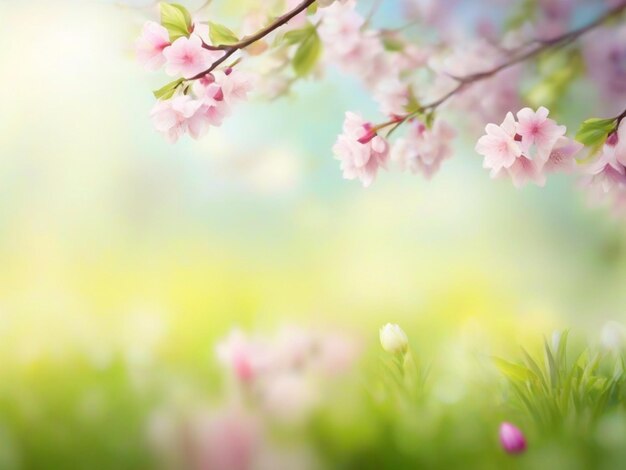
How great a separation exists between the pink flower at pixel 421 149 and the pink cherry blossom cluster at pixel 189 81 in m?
0.24

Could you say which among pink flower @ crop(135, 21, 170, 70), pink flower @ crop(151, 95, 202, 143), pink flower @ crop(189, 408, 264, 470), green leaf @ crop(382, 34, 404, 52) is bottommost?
pink flower @ crop(189, 408, 264, 470)

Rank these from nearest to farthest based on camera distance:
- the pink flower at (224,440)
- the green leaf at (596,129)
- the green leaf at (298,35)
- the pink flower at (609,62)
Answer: the green leaf at (596,129) < the pink flower at (224,440) < the green leaf at (298,35) < the pink flower at (609,62)

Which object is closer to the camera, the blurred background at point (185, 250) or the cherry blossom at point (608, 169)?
the cherry blossom at point (608, 169)

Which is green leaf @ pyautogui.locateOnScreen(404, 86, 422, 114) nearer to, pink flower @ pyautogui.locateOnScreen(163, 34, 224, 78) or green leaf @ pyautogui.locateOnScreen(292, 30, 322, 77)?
green leaf @ pyautogui.locateOnScreen(292, 30, 322, 77)

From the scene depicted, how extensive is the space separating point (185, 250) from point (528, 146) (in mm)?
423

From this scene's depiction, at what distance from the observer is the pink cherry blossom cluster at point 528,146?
0.70 m

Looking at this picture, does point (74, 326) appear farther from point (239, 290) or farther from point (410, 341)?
point (410, 341)

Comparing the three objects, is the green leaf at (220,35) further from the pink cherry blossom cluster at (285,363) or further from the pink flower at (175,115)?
the pink cherry blossom cluster at (285,363)

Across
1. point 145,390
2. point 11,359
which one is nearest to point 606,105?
point 145,390

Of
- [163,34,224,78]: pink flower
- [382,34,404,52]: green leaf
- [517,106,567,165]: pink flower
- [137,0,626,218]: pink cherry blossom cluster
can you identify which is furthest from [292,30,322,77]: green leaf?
[517,106,567,165]: pink flower

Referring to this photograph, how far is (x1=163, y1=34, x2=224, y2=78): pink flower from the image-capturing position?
71 cm

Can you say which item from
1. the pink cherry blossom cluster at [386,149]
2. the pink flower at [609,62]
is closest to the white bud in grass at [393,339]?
the pink cherry blossom cluster at [386,149]

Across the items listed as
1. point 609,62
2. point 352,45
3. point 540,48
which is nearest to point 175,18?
point 352,45

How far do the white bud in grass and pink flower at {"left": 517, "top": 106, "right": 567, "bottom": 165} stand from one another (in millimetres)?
245
